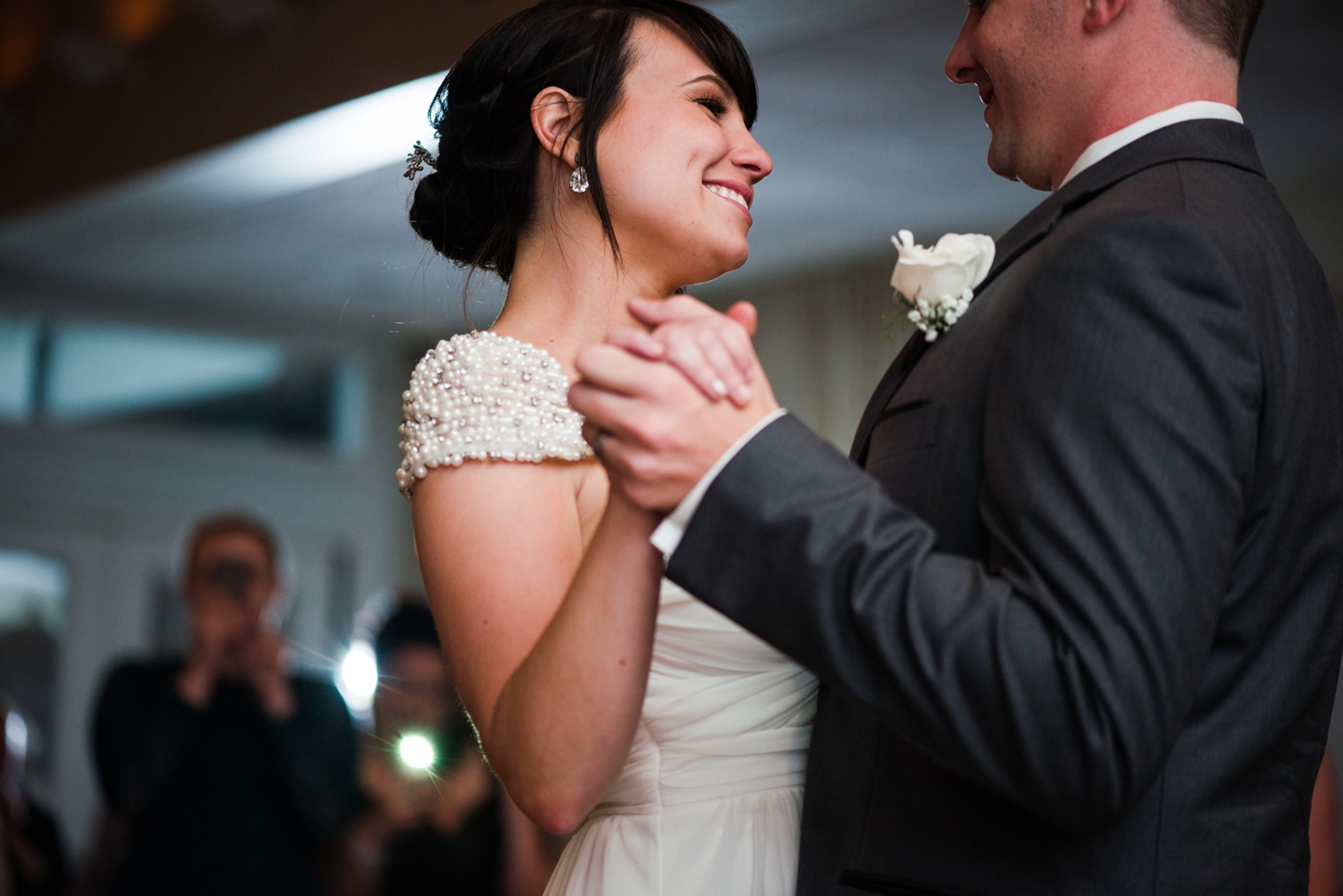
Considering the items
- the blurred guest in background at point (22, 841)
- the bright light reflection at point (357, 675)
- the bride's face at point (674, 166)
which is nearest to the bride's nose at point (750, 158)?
the bride's face at point (674, 166)

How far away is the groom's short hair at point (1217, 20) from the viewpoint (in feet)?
4.65

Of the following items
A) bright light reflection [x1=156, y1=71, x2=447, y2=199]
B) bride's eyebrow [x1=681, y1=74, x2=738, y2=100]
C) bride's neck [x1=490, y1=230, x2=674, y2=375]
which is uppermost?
bright light reflection [x1=156, y1=71, x2=447, y2=199]

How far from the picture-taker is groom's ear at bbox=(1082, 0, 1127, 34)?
1427 millimetres

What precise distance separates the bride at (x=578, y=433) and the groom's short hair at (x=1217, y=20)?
0.54 meters

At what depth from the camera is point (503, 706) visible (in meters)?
1.29

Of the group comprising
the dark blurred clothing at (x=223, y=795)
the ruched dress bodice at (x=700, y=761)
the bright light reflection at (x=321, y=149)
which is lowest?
the dark blurred clothing at (x=223, y=795)

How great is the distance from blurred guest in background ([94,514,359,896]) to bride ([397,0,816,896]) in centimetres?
275

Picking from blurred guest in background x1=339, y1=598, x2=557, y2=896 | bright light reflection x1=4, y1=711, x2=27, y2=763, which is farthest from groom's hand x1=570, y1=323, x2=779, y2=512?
bright light reflection x1=4, y1=711, x2=27, y2=763

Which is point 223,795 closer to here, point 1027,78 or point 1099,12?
point 1027,78

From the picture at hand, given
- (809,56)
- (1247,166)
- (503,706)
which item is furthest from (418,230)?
(809,56)

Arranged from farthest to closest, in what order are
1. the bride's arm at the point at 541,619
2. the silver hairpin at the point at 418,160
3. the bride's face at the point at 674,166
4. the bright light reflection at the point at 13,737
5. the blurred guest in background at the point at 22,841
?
1. the bright light reflection at the point at 13,737
2. the blurred guest in background at the point at 22,841
3. the silver hairpin at the point at 418,160
4. the bride's face at the point at 674,166
5. the bride's arm at the point at 541,619

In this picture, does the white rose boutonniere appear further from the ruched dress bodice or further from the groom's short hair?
the ruched dress bodice

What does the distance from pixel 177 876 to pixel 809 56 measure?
3.29 metres

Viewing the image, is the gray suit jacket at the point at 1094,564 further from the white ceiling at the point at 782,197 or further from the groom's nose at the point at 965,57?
the white ceiling at the point at 782,197
